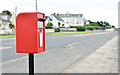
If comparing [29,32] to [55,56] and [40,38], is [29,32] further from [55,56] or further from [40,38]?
[55,56]

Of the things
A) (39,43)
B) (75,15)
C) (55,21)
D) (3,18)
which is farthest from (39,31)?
(75,15)

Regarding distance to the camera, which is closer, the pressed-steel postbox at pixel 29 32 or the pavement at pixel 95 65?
the pressed-steel postbox at pixel 29 32

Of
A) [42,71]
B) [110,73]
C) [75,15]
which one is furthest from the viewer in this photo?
[75,15]

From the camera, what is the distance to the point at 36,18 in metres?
3.21

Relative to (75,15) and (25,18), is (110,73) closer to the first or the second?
(25,18)

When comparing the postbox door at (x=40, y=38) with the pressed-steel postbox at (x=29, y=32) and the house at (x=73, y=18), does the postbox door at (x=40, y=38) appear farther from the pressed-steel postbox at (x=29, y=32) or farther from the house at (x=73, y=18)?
the house at (x=73, y=18)

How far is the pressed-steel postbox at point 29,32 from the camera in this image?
321cm

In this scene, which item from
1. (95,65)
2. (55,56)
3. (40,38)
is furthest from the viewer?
(55,56)

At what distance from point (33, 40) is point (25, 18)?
1.28 feet

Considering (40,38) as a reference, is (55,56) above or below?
below

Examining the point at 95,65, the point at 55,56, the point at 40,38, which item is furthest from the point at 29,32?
the point at 55,56

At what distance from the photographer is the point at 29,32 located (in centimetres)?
323

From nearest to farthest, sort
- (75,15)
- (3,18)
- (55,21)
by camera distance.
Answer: (3,18)
(55,21)
(75,15)

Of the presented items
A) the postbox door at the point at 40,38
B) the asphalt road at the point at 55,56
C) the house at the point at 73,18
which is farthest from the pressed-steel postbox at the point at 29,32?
the house at the point at 73,18
